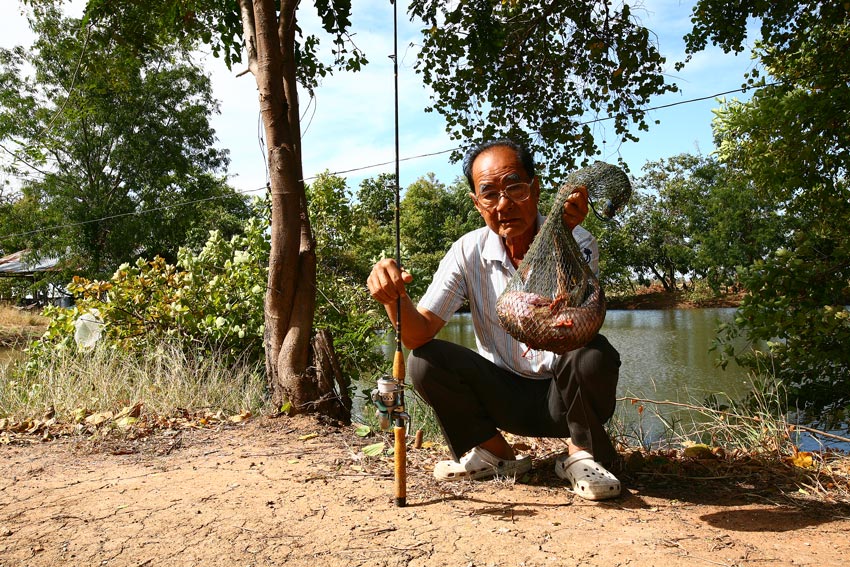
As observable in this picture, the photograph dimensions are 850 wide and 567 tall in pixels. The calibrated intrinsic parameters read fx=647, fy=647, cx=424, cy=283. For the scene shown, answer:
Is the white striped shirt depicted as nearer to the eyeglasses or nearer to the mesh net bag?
the eyeglasses

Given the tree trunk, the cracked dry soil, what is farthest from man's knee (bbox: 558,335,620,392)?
the tree trunk

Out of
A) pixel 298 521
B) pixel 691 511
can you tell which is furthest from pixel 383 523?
pixel 691 511

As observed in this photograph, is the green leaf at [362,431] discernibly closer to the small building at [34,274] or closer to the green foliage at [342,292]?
the green foliage at [342,292]

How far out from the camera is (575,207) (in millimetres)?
2609

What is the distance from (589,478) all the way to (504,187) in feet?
4.29

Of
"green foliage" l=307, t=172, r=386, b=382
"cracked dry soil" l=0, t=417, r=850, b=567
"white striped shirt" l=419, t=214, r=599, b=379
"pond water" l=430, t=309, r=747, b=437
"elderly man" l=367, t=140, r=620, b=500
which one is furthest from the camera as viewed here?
"pond water" l=430, t=309, r=747, b=437

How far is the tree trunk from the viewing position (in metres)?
4.52

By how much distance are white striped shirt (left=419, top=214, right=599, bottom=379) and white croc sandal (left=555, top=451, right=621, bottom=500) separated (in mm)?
403

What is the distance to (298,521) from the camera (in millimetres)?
2484

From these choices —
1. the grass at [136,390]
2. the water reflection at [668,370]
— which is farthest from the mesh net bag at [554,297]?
the grass at [136,390]

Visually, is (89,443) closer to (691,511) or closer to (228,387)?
(228,387)

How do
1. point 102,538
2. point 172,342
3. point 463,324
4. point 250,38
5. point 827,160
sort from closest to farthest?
point 102,538, point 250,38, point 172,342, point 827,160, point 463,324

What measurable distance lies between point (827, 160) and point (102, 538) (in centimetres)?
848

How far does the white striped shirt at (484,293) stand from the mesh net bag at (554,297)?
19.8 inches
